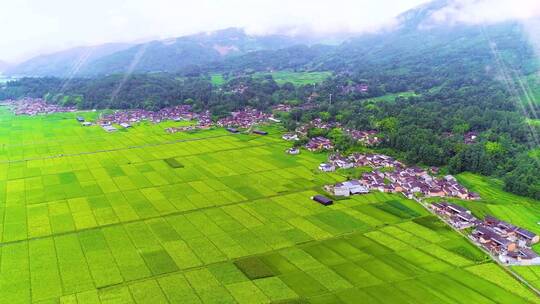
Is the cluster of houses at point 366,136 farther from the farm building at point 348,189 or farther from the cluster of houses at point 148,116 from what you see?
the cluster of houses at point 148,116

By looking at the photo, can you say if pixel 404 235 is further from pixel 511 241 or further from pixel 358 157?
pixel 358 157

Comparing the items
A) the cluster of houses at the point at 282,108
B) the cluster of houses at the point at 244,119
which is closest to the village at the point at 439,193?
the cluster of houses at the point at 244,119

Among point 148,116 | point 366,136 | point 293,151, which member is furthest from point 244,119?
point 293,151

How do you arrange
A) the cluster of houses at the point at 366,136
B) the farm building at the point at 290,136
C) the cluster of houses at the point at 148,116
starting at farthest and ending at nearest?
1. the cluster of houses at the point at 148,116
2. the farm building at the point at 290,136
3. the cluster of houses at the point at 366,136

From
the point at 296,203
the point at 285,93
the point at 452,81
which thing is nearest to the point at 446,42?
the point at 452,81

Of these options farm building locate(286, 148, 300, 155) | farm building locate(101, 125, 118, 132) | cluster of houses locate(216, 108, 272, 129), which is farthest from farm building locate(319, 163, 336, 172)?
farm building locate(101, 125, 118, 132)

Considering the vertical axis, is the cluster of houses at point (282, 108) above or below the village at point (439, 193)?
below

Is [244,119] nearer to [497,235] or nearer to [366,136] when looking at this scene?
[366,136]
